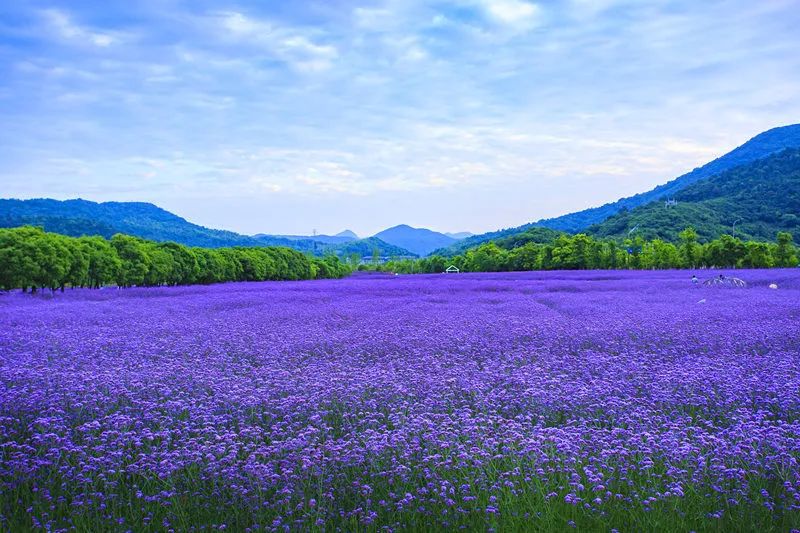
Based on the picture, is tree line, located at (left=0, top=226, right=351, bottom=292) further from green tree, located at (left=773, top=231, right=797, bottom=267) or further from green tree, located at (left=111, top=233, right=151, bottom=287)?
green tree, located at (left=773, top=231, right=797, bottom=267)

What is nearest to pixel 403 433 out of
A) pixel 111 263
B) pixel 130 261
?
pixel 111 263

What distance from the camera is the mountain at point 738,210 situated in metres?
108

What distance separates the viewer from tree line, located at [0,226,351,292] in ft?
117

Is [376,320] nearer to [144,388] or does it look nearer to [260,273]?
[144,388]

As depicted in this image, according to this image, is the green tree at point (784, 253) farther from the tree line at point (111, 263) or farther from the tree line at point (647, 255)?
the tree line at point (111, 263)

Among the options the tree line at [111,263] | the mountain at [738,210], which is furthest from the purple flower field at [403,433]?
the mountain at [738,210]

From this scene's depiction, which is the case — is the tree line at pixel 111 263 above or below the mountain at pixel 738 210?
below

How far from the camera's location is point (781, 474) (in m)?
4.39

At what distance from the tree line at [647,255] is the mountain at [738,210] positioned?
24648 mm

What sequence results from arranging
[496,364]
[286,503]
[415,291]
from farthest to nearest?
[415,291] → [496,364] → [286,503]

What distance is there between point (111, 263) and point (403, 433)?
4339 centimetres

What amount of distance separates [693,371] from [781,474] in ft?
11.5

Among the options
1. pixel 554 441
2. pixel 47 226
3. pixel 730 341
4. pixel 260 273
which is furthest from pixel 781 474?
pixel 47 226

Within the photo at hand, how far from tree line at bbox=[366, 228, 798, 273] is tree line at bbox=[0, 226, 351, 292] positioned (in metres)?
30.2
